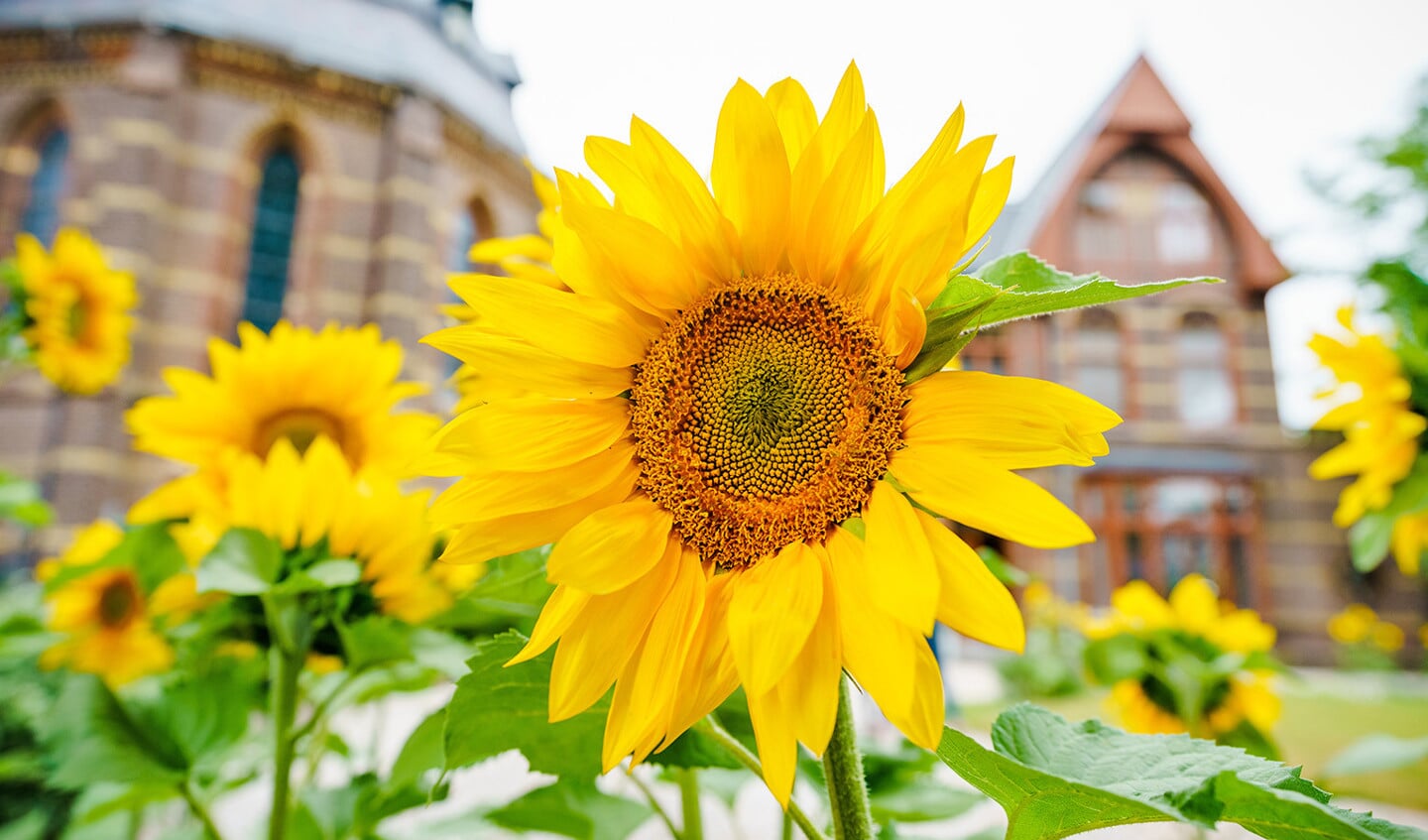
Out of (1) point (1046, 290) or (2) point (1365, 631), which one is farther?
(2) point (1365, 631)

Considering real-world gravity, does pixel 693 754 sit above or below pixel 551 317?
below

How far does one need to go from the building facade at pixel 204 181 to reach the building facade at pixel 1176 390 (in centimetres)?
915

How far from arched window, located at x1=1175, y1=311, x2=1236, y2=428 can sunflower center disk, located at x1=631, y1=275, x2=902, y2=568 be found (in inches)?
641

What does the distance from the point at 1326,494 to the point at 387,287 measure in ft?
52.0

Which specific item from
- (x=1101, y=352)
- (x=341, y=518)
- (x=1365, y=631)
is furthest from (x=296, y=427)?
(x=1365, y=631)

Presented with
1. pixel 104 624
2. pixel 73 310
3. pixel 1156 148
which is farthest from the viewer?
pixel 1156 148

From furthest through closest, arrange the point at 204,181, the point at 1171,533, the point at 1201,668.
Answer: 1. the point at 1171,533
2. the point at 204,181
3. the point at 1201,668

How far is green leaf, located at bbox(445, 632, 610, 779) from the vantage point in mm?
574

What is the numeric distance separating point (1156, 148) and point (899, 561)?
17.5m

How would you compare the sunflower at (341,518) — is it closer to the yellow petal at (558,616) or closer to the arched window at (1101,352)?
the yellow petal at (558,616)

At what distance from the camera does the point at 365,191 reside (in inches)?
492

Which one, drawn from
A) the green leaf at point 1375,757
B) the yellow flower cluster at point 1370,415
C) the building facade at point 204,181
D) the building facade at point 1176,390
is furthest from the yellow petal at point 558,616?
the building facade at point 1176,390

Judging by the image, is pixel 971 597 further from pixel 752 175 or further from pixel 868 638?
pixel 752 175

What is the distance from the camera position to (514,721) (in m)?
0.60
